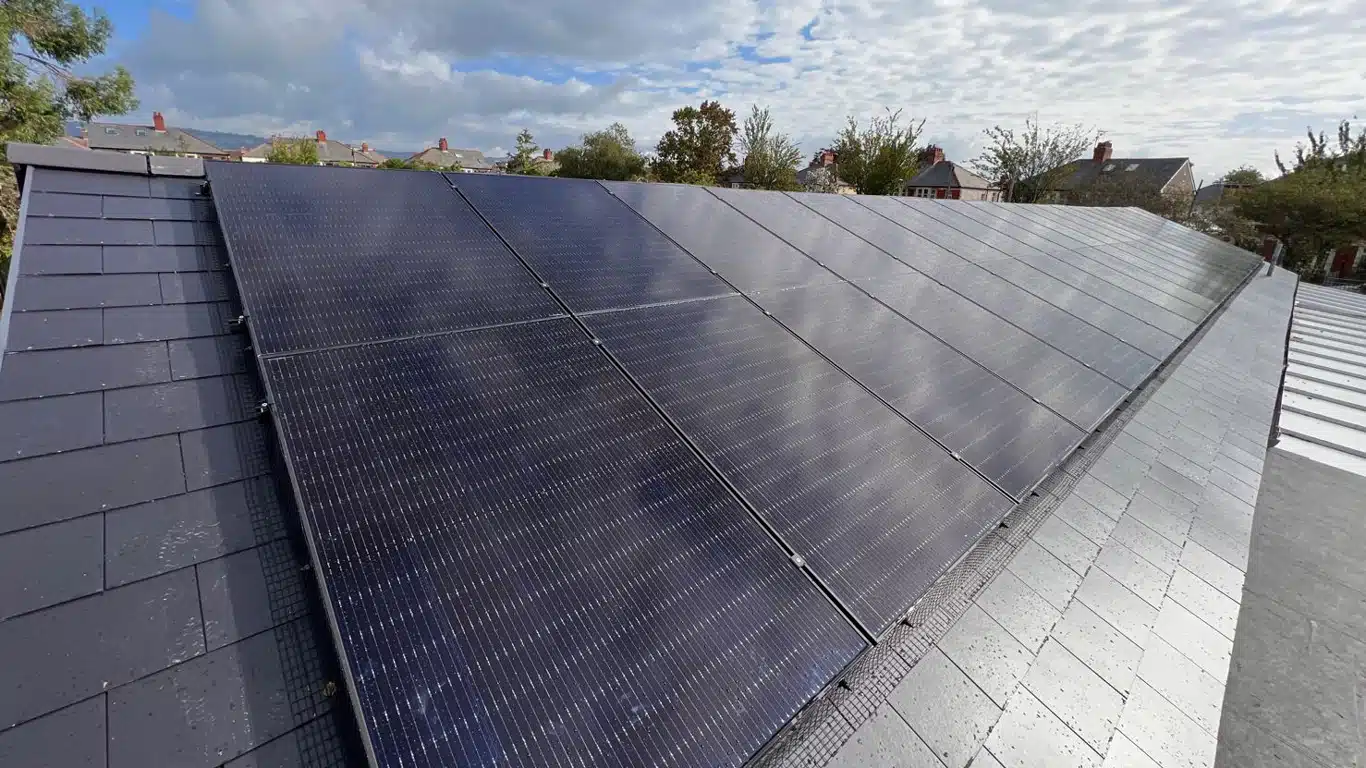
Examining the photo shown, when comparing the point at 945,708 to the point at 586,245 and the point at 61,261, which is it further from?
the point at 61,261

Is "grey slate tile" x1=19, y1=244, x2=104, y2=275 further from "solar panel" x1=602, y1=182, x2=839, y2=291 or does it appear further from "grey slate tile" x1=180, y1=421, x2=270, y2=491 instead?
"solar panel" x1=602, y1=182, x2=839, y2=291

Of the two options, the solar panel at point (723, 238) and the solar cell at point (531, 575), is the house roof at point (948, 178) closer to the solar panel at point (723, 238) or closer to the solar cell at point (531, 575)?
the solar panel at point (723, 238)

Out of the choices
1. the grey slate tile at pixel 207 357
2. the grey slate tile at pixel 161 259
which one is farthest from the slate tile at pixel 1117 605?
the grey slate tile at pixel 161 259

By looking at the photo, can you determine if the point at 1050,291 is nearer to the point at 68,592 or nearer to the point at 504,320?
A: the point at 504,320

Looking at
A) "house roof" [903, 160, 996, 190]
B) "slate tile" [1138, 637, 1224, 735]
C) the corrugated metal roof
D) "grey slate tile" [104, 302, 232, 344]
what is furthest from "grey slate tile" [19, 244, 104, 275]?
"house roof" [903, 160, 996, 190]

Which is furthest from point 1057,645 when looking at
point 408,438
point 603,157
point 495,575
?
point 603,157

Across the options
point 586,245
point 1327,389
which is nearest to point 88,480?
point 586,245
